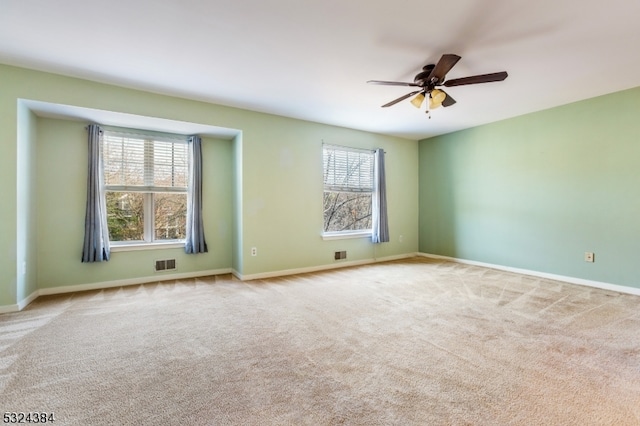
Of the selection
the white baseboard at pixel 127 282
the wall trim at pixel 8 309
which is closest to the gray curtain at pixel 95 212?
the white baseboard at pixel 127 282

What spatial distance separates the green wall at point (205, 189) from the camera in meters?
2.93

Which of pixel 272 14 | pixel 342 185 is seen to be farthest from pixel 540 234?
pixel 272 14

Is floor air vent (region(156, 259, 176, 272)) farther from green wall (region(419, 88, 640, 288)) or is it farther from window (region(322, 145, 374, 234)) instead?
green wall (region(419, 88, 640, 288))

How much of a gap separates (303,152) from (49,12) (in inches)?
125

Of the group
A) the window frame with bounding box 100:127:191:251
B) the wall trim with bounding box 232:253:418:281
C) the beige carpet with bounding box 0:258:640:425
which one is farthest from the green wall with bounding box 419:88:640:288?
the window frame with bounding box 100:127:191:251

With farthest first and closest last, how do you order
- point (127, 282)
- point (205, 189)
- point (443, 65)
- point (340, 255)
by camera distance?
point (340, 255)
point (205, 189)
point (127, 282)
point (443, 65)

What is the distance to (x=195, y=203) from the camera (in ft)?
13.8

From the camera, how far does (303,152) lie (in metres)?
4.70

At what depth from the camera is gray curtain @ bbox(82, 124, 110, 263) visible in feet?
11.7

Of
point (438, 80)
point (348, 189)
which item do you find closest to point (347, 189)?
point (348, 189)

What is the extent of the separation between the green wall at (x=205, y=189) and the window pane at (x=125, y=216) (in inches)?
11.0

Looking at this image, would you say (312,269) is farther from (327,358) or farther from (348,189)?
(327,358)

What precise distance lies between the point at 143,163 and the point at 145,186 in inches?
13.1

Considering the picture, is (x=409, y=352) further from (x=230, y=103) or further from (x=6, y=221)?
(x=6, y=221)
